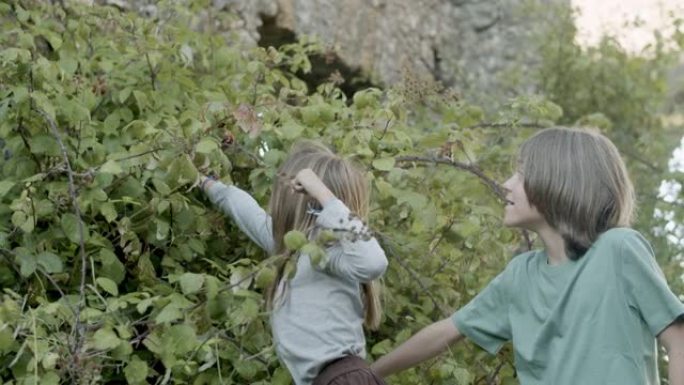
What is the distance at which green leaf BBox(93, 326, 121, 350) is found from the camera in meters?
2.55

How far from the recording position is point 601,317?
2570 mm

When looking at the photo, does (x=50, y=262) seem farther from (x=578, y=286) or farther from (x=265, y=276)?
(x=578, y=286)

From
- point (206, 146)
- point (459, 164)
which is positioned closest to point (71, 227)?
point (206, 146)

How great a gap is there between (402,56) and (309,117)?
3.52 meters

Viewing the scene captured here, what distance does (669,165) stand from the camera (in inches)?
206

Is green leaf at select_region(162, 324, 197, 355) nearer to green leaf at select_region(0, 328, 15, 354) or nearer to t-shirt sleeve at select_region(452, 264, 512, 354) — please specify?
green leaf at select_region(0, 328, 15, 354)

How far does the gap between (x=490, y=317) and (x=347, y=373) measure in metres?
0.32

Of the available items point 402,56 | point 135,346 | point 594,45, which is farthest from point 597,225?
point 594,45

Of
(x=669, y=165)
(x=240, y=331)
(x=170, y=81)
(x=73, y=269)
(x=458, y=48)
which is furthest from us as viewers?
(x=458, y=48)

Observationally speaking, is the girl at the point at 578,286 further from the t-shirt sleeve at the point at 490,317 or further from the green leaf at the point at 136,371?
the green leaf at the point at 136,371

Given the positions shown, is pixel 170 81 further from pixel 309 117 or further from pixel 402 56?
pixel 402 56

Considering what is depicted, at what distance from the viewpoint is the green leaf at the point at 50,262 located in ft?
9.62

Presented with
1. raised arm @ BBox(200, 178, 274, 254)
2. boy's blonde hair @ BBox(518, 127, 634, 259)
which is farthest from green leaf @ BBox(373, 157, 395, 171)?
boy's blonde hair @ BBox(518, 127, 634, 259)

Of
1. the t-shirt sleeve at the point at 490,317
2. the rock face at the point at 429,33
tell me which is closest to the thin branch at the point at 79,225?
the t-shirt sleeve at the point at 490,317
